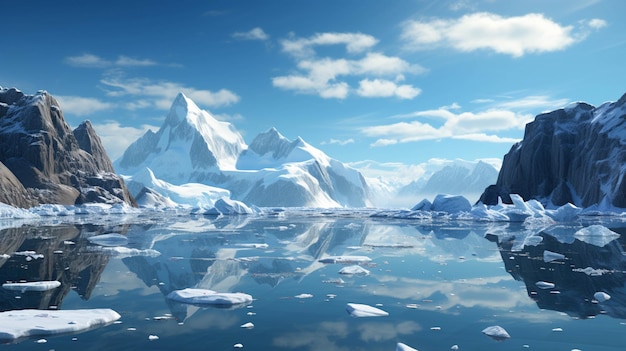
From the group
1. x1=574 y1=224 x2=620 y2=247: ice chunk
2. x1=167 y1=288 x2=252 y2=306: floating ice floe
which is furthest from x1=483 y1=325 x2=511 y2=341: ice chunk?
x1=574 y1=224 x2=620 y2=247: ice chunk

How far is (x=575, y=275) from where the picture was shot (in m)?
18.0

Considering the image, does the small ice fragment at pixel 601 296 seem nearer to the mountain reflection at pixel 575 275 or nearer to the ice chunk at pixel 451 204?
the mountain reflection at pixel 575 275

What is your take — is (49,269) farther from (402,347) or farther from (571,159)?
(571,159)

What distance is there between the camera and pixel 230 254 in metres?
25.0

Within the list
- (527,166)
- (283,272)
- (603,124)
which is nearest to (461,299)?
(283,272)

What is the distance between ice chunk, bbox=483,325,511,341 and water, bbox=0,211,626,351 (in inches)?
8.8

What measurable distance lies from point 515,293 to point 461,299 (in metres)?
2.06

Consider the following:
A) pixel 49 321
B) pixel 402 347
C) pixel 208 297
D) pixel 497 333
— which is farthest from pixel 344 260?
pixel 49 321

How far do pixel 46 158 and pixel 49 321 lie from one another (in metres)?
105

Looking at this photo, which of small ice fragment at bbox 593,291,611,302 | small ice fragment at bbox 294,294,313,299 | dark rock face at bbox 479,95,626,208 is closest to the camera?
small ice fragment at bbox 593,291,611,302

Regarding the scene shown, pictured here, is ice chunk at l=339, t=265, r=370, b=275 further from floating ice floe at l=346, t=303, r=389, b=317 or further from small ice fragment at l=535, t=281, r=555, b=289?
small ice fragment at l=535, t=281, r=555, b=289

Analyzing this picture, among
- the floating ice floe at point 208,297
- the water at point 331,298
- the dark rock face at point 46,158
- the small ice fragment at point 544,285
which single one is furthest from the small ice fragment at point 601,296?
the dark rock face at point 46,158

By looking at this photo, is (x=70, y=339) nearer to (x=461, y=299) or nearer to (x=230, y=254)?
(x=461, y=299)

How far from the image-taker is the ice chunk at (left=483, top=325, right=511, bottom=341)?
10.6m
